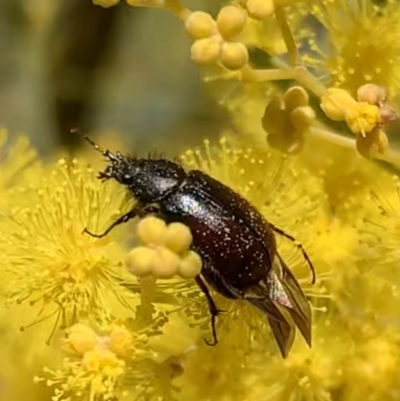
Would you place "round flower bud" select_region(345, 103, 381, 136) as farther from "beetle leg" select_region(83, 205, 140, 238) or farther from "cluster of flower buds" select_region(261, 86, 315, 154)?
"beetle leg" select_region(83, 205, 140, 238)

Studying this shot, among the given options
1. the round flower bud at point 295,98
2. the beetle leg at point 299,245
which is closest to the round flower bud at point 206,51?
the round flower bud at point 295,98

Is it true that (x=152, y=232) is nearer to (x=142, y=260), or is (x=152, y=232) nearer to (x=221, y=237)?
(x=142, y=260)

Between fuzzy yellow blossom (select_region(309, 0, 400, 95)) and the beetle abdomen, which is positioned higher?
fuzzy yellow blossom (select_region(309, 0, 400, 95))

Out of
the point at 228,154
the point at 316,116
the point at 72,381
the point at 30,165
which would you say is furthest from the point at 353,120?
the point at 30,165

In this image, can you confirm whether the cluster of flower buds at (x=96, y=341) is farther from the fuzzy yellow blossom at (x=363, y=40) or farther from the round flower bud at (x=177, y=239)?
the fuzzy yellow blossom at (x=363, y=40)

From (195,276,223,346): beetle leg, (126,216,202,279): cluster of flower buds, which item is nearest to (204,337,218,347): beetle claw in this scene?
(195,276,223,346): beetle leg

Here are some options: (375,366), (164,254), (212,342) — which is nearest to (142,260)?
(164,254)
